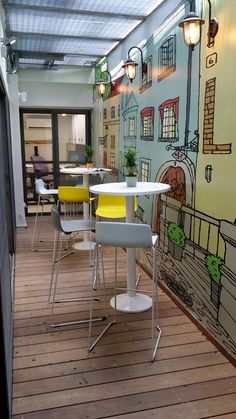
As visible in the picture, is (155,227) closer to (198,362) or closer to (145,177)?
(145,177)

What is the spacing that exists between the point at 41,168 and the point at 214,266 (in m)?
4.74

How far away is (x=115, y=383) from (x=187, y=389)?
42 centimetres

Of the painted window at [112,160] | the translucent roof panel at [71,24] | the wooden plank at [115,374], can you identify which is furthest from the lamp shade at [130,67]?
the wooden plank at [115,374]

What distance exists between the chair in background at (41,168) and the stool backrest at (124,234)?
440 centimetres

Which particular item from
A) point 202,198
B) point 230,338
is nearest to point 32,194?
point 202,198

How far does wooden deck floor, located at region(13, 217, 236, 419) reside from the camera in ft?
6.24

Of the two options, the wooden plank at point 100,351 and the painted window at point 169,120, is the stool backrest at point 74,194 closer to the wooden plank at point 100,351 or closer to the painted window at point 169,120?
the painted window at point 169,120

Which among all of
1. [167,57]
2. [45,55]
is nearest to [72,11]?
[167,57]

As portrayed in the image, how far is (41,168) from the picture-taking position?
6.50m

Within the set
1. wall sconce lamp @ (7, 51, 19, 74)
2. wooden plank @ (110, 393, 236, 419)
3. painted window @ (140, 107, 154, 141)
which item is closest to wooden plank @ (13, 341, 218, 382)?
wooden plank @ (110, 393, 236, 419)

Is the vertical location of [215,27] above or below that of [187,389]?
above

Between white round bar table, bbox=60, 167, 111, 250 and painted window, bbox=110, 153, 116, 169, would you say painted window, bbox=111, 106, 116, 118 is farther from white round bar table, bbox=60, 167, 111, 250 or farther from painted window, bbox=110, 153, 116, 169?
white round bar table, bbox=60, 167, 111, 250

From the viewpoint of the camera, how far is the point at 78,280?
3.60 metres

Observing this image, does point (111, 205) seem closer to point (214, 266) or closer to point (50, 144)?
point (214, 266)
